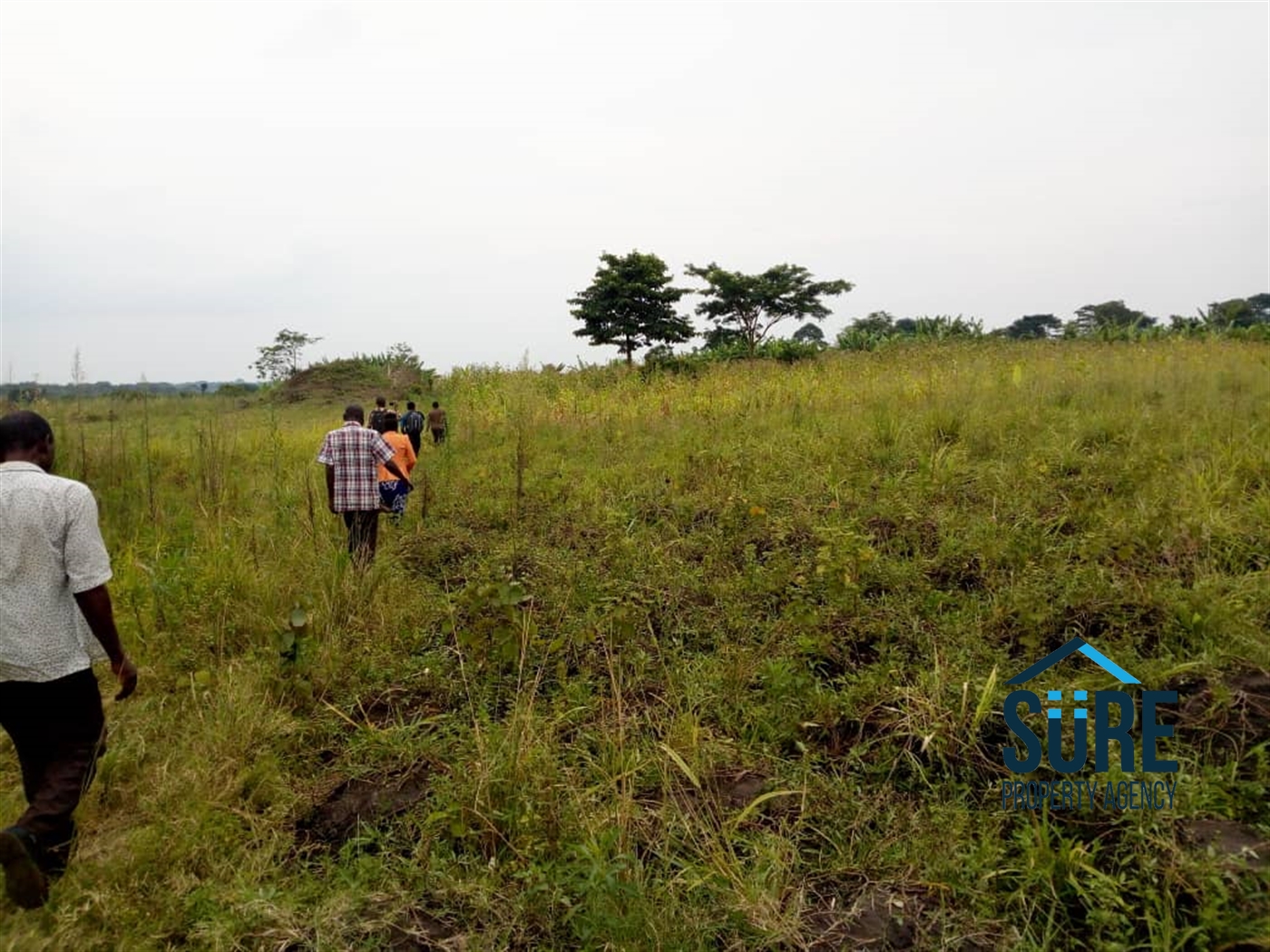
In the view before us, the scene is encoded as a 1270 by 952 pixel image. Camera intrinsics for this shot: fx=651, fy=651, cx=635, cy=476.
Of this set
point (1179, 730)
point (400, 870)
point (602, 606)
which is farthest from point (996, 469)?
point (400, 870)

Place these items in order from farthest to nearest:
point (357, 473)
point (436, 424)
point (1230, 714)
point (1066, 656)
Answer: point (436, 424) → point (357, 473) → point (1066, 656) → point (1230, 714)

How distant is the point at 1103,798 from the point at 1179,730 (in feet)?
1.94

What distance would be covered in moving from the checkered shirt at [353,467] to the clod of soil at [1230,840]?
474cm

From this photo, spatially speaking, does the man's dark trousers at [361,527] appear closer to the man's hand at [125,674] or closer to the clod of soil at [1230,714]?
the man's hand at [125,674]

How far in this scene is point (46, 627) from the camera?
2.19m

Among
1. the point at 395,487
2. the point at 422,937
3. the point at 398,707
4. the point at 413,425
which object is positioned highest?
the point at 413,425

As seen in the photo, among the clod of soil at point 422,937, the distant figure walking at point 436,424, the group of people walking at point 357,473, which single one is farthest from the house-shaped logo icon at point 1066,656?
the distant figure walking at point 436,424

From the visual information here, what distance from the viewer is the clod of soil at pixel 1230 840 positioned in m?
1.89

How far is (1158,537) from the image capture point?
152 inches

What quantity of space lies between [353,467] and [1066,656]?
15.0ft

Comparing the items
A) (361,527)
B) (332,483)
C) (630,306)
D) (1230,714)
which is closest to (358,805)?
(361,527)

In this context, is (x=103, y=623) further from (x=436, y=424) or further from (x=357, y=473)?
(x=436, y=424)

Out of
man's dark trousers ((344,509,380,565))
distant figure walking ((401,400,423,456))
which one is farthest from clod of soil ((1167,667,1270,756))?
distant figure walking ((401,400,423,456))

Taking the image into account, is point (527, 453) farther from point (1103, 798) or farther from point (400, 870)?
point (1103, 798)
